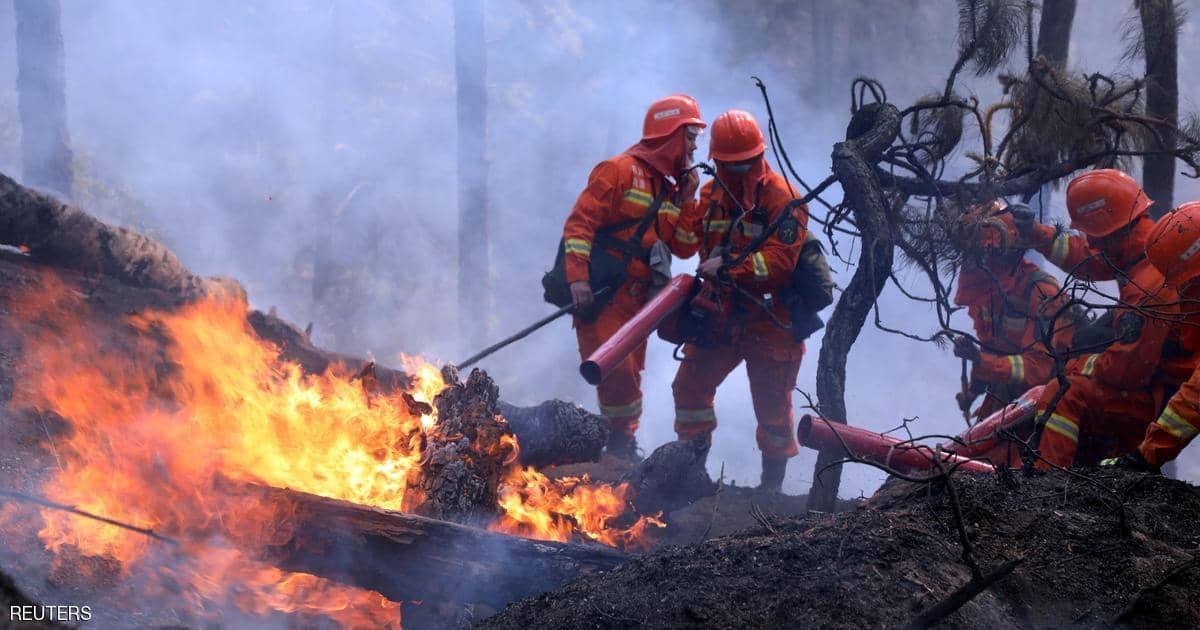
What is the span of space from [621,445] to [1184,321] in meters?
3.74

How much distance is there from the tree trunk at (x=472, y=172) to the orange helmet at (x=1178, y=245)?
9.27 m

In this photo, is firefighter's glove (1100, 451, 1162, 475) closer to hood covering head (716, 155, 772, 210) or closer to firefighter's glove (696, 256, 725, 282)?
firefighter's glove (696, 256, 725, 282)

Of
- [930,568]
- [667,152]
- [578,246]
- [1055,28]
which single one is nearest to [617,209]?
[578,246]

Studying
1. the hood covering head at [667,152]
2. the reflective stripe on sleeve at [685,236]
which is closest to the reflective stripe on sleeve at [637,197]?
the hood covering head at [667,152]

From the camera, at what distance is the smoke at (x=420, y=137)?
11766 mm

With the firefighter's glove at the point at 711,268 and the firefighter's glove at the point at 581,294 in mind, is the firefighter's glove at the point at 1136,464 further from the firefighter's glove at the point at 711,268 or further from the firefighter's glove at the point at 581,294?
the firefighter's glove at the point at 581,294

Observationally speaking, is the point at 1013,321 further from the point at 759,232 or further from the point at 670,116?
the point at 670,116

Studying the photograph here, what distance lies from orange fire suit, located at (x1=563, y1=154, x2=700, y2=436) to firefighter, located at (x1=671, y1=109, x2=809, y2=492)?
0.21 metres

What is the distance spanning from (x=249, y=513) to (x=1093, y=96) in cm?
505

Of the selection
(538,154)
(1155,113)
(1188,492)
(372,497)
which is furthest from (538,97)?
(1188,492)

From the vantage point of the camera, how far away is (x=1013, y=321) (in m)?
6.21

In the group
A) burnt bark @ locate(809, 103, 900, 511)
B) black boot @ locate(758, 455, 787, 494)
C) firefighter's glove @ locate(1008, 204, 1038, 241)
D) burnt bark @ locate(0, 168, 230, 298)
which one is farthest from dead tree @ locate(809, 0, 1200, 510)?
burnt bark @ locate(0, 168, 230, 298)

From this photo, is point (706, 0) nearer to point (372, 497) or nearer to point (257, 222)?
point (257, 222)

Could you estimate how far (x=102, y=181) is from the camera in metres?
12.1
